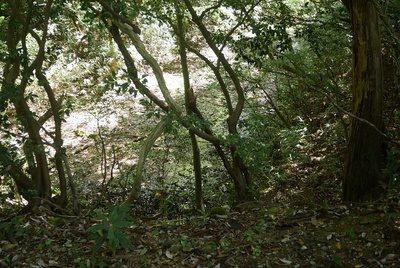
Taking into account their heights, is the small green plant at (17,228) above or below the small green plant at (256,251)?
above

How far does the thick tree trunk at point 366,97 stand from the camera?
4039 millimetres

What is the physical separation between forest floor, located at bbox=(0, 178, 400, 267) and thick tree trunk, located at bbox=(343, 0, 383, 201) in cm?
37

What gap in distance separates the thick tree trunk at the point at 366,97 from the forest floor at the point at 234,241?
373 mm

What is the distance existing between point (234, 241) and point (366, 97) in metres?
2.11

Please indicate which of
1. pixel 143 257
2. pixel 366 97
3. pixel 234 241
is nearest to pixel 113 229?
pixel 143 257

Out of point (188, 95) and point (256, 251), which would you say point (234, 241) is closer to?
point (256, 251)

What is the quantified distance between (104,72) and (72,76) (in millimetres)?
947

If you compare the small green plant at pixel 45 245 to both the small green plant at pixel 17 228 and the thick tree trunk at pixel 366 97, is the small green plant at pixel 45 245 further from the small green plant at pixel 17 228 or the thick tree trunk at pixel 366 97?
the thick tree trunk at pixel 366 97

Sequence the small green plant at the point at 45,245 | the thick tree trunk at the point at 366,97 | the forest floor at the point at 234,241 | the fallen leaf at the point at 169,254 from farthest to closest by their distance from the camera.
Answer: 1. the thick tree trunk at the point at 366,97
2. the small green plant at the point at 45,245
3. the fallen leaf at the point at 169,254
4. the forest floor at the point at 234,241

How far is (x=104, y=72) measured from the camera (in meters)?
11.2

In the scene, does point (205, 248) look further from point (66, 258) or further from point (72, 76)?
point (72, 76)

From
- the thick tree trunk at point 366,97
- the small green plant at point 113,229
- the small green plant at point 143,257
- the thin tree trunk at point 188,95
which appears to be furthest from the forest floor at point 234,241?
the thin tree trunk at point 188,95

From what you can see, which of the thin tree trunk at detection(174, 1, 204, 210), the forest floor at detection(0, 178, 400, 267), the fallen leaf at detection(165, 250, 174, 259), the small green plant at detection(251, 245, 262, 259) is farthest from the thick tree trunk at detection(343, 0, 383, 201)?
the fallen leaf at detection(165, 250, 174, 259)

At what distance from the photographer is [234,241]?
3496mm
